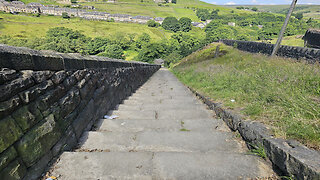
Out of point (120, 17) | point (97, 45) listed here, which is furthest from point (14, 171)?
point (120, 17)

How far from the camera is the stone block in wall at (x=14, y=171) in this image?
115 cm

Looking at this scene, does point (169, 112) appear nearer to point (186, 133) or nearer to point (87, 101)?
point (186, 133)

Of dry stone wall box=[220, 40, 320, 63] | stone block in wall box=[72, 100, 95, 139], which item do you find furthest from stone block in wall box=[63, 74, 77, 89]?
dry stone wall box=[220, 40, 320, 63]

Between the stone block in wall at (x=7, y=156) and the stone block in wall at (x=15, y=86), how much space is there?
0.36 metres

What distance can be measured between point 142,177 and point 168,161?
1.00ft

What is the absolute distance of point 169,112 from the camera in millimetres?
3600

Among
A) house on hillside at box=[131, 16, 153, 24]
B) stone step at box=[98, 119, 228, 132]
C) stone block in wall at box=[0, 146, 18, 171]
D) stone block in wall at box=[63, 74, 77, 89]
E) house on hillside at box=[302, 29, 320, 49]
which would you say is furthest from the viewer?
house on hillside at box=[131, 16, 153, 24]

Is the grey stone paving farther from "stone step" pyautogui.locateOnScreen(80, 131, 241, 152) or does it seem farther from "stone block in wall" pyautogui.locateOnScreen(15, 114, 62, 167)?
"stone block in wall" pyautogui.locateOnScreen(15, 114, 62, 167)

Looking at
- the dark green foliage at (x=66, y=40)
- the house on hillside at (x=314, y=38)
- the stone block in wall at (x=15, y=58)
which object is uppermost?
the house on hillside at (x=314, y=38)

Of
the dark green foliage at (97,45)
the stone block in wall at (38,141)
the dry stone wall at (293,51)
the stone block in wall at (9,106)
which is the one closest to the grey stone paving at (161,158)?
the stone block in wall at (38,141)

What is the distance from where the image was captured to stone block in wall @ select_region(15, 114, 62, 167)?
1314 millimetres

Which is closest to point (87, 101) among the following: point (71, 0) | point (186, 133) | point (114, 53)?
point (186, 133)

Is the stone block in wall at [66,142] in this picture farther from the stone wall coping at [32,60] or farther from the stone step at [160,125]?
the stone wall coping at [32,60]

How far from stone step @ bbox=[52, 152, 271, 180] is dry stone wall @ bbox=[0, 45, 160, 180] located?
228mm
